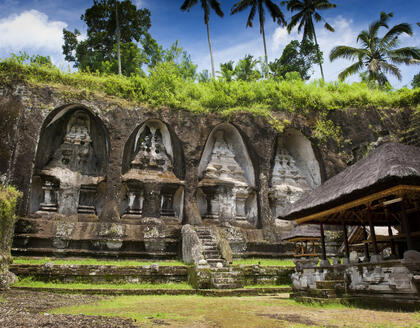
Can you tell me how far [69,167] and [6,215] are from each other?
4.63m

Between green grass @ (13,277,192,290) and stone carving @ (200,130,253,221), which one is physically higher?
stone carving @ (200,130,253,221)

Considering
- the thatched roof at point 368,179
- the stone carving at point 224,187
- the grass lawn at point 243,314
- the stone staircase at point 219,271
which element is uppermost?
the stone carving at point 224,187

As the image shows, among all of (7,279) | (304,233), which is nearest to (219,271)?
(304,233)

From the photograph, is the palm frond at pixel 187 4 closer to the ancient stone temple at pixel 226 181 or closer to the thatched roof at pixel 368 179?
the ancient stone temple at pixel 226 181

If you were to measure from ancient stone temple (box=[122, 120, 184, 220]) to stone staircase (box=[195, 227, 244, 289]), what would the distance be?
3.68 m

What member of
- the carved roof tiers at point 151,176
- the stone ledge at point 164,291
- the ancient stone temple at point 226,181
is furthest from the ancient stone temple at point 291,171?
the stone ledge at point 164,291

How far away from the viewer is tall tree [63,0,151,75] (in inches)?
963

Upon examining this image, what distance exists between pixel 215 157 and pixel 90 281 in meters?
9.29

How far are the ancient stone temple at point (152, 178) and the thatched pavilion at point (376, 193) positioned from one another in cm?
770

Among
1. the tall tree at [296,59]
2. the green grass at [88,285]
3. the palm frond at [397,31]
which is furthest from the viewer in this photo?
A: the tall tree at [296,59]

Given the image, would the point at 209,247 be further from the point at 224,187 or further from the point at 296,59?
the point at 296,59

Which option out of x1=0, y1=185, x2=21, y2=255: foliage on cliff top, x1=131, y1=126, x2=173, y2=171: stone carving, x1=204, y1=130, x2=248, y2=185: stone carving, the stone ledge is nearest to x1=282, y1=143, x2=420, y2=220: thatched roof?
the stone ledge

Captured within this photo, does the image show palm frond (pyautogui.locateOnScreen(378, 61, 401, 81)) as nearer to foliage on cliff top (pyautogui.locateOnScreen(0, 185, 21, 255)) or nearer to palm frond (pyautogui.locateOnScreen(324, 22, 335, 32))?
palm frond (pyautogui.locateOnScreen(324, 22, 335, 32))

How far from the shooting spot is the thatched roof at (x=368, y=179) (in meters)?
6.40
